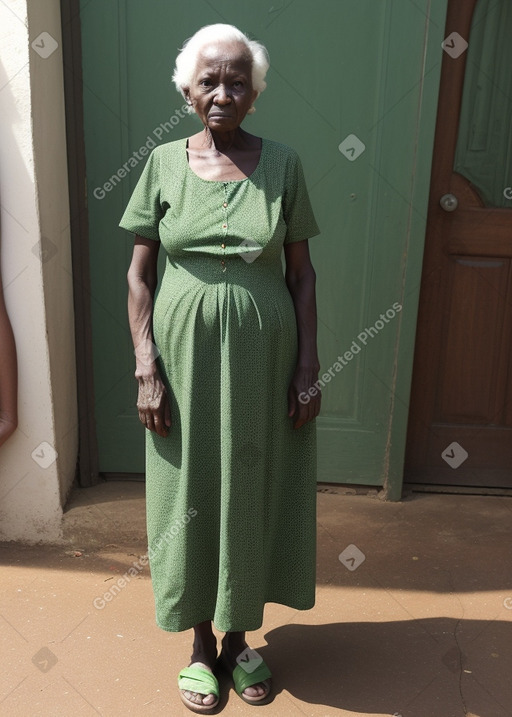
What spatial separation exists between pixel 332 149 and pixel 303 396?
1665 millimetres

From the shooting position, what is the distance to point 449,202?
11.6 ft

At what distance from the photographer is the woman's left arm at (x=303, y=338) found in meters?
2.21

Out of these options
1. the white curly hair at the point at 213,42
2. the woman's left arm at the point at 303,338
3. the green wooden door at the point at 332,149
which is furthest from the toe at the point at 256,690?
the white curly hair at the point at 213,42

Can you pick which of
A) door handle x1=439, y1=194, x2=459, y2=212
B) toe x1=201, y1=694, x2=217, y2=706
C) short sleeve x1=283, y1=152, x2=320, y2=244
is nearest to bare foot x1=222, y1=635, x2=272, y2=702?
toe x1=201, y1=694, x2=217, y2=706

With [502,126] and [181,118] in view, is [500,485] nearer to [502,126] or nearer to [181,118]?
[502,126]

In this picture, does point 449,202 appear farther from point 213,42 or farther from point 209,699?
point 209,699

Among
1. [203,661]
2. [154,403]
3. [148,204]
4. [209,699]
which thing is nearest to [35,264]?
[148,204]

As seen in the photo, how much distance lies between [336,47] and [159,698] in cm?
275

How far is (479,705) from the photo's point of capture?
7.72ft

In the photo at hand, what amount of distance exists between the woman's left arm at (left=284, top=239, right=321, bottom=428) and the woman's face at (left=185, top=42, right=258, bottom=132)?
426 mm

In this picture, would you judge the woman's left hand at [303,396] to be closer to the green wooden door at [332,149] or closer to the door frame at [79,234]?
the green wooden door at [332,149]

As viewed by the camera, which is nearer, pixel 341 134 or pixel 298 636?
pixel 298 636

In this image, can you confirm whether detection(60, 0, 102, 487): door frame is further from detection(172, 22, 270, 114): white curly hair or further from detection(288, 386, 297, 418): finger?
detection(288, 386, 297, 418): finger

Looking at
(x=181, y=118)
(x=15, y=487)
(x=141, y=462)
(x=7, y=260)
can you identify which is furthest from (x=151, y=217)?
(x=141, y=462)
